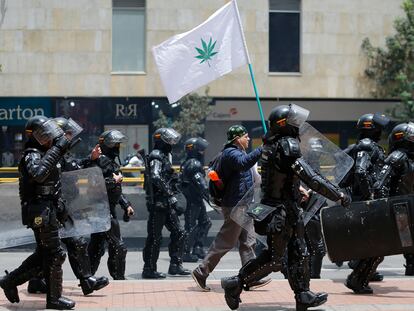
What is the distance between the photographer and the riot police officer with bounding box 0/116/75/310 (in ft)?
24.2

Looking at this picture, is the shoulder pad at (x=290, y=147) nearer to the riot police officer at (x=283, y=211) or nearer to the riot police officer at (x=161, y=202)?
the riot police officer at (x=283, y=211)

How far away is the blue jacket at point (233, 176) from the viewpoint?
29.7 ft

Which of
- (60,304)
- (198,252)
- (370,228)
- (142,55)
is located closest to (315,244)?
(370,228)

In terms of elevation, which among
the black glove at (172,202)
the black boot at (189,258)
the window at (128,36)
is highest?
the window at (128,36)

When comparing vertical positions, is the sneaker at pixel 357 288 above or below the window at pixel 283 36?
below

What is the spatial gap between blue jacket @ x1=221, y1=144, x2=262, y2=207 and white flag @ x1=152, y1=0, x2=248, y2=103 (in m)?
2.93

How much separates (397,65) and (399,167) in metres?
20.7

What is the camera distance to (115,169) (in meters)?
10.1

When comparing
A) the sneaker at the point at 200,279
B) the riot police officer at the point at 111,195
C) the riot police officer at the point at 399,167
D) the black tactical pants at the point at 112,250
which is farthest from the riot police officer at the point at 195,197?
the riot police officer at the point at 399,167

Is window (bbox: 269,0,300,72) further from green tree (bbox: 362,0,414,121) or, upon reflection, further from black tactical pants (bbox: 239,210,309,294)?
black tactical pants (bbox: 239,210,309,294)

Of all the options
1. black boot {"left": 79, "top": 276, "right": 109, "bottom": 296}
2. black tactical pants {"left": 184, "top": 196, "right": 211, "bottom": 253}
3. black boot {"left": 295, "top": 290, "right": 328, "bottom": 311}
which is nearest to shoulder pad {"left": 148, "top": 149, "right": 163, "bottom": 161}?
black boot {"left": 79, "top": 276, "right": 109, "bottom": 296}

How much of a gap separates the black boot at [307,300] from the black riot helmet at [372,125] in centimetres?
319

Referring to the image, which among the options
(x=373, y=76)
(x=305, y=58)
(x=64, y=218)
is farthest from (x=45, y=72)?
(x=64, y=218)

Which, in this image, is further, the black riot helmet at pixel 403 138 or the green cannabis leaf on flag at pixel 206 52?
the green cannabis leaf on flag at pixel 206 52
